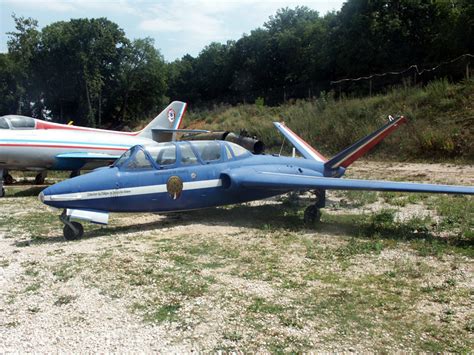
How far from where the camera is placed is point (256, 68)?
5853cm

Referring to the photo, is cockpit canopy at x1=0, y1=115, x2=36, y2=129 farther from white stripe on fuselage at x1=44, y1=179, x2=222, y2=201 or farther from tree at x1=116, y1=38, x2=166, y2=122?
tree at x1=116, y1=38, x2=166, y2=122

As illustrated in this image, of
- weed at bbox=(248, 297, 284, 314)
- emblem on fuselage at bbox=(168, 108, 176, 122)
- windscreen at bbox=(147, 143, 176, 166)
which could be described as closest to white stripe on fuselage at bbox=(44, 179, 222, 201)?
windscreen at bbox=(147, 143, 176, 166)

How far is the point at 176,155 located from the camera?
27.8ft

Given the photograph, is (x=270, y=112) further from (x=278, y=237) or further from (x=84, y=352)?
(x=84, y=352)

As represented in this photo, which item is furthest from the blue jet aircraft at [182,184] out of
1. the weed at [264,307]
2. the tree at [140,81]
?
the tree at [140,81]

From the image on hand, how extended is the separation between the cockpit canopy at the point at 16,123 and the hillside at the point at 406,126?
44.5ft

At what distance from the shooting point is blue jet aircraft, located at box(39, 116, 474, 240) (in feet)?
24.6

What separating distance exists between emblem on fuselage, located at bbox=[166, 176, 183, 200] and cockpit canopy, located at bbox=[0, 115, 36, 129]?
9.13 m

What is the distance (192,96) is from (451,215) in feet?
208

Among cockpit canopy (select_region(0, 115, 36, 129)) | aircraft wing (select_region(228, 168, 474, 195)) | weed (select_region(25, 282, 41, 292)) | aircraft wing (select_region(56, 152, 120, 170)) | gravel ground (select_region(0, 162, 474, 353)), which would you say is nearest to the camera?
gravel ground (select_region(0, 162, 474, 353))

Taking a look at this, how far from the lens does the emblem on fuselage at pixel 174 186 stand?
323 inches

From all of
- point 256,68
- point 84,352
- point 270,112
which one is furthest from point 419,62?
point 84,352

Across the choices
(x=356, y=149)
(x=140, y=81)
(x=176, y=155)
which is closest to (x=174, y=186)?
(x=176, y=155)

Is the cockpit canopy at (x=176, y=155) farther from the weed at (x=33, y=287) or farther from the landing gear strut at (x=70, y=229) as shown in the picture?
the weed at (x=33, y=287)
